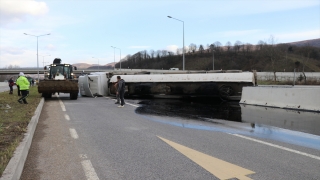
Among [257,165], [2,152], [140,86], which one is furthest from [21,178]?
[140,86]

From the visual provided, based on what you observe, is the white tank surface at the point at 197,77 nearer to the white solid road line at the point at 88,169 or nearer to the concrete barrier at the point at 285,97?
the concrete barrier at the point at 285,97

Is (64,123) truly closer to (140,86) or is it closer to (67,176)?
(67,176)

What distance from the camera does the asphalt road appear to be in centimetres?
478

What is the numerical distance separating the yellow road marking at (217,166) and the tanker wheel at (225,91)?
Answer: 478 inches

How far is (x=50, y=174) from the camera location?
15.6 ft

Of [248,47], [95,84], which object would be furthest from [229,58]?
[95,84]

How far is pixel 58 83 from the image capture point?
18969mm

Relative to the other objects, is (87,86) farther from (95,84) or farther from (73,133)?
(73,133)

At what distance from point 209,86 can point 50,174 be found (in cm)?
1440

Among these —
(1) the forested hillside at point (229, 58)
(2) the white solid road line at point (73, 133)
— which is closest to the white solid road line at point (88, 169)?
(2) the white solid road line at point (73, 133)

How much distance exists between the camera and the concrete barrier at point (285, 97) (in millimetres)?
11648

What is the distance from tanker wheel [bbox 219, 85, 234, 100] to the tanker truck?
926 cm

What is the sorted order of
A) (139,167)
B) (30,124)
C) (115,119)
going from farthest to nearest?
1. (115,119)
2. (30,124)
3. (139,167)

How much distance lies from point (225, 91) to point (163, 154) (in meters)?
12.6
